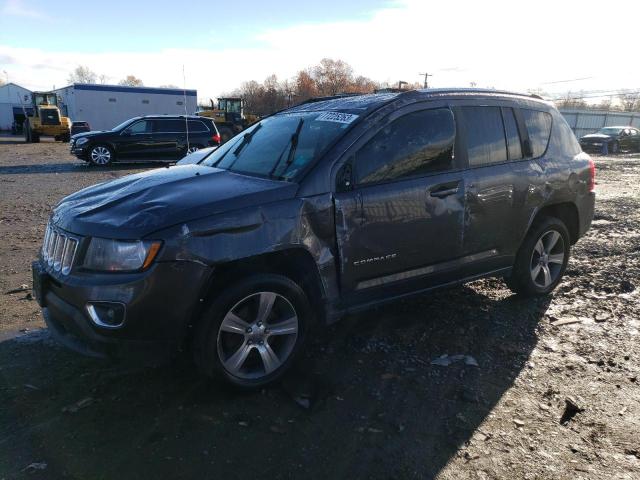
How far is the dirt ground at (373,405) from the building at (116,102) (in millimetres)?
38338

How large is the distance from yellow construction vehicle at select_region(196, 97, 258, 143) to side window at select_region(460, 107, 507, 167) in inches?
715

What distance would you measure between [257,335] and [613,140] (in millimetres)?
32317

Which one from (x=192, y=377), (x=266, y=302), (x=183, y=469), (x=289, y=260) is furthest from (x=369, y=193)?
(x=183, y=469)

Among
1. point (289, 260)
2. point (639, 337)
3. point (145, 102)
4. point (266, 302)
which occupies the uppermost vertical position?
point (145, 102)

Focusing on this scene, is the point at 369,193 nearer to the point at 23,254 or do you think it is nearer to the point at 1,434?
the point at 1,434

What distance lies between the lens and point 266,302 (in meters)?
3.18

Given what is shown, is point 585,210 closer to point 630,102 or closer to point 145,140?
point 145,140

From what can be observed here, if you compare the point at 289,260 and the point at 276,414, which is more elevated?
the point at 289,260

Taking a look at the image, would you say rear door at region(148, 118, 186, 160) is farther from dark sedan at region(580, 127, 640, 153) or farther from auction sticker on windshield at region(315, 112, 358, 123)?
dark sedan at region(580, 127, 640, 153)

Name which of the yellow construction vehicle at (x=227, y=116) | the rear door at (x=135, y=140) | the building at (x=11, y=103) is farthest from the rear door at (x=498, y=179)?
the building at (x=11, y=103)

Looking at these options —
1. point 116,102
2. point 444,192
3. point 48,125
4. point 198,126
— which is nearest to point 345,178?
point 444,192

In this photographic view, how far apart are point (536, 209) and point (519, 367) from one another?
158cm

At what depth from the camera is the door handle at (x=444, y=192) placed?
3736 millimetres

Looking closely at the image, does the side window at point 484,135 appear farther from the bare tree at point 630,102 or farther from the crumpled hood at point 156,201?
the bare tree at point 630,102
